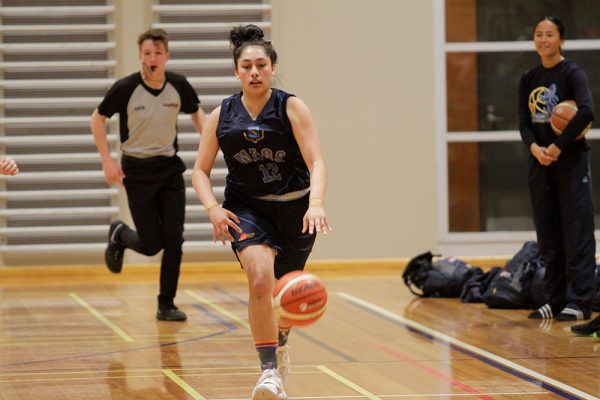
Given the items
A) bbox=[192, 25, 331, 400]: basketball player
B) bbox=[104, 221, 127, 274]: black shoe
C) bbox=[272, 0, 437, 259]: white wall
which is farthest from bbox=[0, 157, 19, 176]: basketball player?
bbox=[272, 0, 437, 259]: white wall

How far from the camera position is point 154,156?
328 inches

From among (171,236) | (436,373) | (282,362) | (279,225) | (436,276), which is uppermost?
(279,225)

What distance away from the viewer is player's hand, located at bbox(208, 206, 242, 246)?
533 cm

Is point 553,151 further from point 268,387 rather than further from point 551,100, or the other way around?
point 268,387

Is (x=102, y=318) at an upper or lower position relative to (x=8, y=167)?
lower

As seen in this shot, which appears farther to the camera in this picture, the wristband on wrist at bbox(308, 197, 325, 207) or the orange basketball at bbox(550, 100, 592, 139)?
the orange basketball at bbox(550, 100, 592, 139)

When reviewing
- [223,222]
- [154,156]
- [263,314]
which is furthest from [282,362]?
[154,156]

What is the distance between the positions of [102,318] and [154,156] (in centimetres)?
136

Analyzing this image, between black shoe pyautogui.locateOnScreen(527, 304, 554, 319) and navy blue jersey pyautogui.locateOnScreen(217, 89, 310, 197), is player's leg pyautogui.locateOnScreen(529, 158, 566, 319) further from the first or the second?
navy blue jersey pyautogui.locateOnScreen(217, 89, 310, 197)

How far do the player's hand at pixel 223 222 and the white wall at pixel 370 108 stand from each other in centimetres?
641

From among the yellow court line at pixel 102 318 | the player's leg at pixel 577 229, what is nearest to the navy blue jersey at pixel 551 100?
the player's leg at pixel 577 229

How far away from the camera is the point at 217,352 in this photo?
23.0 ft

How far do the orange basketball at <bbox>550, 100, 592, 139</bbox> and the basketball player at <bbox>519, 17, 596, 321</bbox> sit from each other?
0.21 feet

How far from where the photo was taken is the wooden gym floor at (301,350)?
19.1 ft
